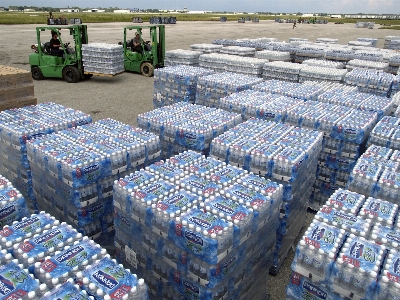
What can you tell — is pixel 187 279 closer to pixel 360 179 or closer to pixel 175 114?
pixel 360 179

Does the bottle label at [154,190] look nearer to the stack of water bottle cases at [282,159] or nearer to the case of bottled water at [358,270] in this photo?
the stack of water bottle cases at [282,159]

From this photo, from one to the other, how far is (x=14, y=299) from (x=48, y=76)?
18.8 metres

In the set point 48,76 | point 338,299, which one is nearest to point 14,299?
point 338,299

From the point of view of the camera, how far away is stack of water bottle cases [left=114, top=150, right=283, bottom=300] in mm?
4250

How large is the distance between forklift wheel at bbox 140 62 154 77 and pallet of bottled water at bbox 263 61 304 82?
364 inches

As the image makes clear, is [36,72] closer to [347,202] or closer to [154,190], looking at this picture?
[154,190]

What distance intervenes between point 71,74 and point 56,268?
1752 centimetres

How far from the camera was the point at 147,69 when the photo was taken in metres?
21.4

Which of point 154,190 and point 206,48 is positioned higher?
point 206,48

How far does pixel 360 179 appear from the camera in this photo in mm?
5641

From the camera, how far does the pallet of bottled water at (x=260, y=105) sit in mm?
8445

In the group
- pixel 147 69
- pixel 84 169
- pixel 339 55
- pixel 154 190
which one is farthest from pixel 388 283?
pixel 147 69

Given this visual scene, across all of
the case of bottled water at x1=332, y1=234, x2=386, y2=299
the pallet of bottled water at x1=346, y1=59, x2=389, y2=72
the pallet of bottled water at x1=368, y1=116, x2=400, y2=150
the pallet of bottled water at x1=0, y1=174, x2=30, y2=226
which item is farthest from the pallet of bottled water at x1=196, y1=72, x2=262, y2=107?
the case of bottled water at x1=332, y1=234, x2=386, y2=299

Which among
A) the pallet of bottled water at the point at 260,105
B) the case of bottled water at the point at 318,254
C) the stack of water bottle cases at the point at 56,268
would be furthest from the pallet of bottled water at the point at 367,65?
the stack of water bottle cases at the point at 56,268
